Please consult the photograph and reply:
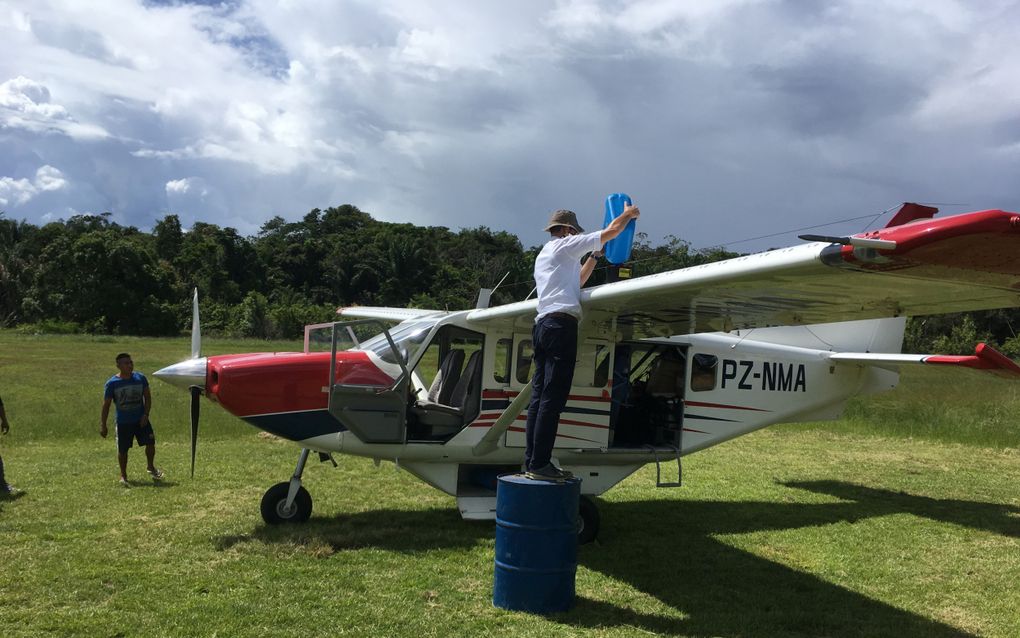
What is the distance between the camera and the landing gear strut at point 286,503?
6.94m

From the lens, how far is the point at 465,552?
6.33 meters

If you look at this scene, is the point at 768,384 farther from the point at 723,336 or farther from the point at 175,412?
the point at 175,412

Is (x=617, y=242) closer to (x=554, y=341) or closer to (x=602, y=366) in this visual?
(x=602, y=366)

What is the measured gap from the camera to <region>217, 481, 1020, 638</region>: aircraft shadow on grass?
488cm

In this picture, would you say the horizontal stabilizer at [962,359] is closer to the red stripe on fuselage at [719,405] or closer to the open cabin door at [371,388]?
the red stripe on fuselage at [719,405]

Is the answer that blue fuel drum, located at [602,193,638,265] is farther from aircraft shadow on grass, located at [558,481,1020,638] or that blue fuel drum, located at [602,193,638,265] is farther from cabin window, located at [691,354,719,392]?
aircraft shadow on grass, located at [558,481,1020,638]

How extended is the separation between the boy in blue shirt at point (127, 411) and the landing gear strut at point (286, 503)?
8.75 feet

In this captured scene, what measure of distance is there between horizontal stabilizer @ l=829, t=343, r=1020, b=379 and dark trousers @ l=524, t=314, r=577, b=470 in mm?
2858

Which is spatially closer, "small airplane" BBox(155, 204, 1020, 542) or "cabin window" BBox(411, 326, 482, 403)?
"small airplane" BBox(155, 204, 1020, 542)

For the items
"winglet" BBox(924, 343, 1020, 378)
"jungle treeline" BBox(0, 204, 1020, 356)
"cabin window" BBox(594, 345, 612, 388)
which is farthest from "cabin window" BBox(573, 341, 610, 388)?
"jungle treeline" BBox(0, 204, 1020, 356)

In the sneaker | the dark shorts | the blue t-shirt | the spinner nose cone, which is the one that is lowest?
the dark shorts

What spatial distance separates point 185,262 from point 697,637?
2444 inches

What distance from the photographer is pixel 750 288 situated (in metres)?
5.02

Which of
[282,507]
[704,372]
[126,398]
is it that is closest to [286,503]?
[282,507]
